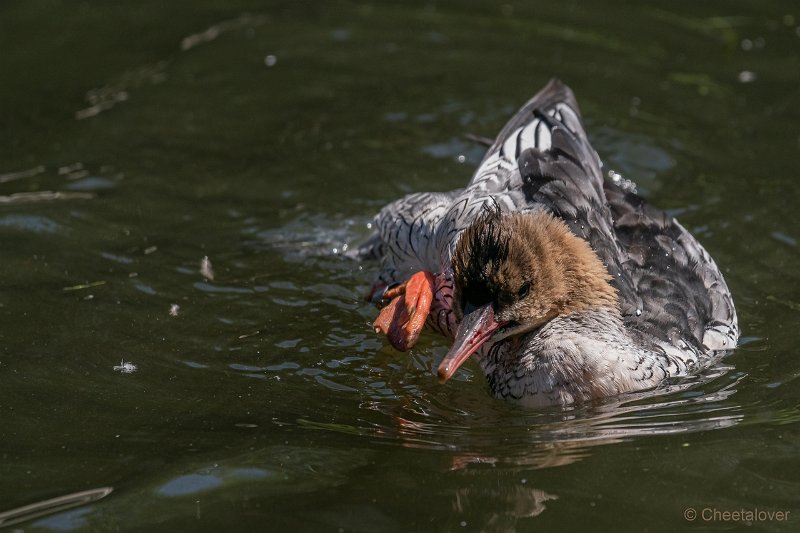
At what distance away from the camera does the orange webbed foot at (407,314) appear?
7.42m

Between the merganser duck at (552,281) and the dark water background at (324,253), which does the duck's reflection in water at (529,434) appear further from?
the merganser duck at (552,281)

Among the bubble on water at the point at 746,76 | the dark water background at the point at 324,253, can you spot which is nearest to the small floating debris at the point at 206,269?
the dark water background at the point at 324,253

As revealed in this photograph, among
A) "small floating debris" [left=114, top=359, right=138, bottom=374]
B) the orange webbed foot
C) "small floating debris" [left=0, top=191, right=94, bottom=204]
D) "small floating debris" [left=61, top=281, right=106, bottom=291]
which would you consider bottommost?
"small floating debris" [left=0, top=191, right=94, bottom=204]

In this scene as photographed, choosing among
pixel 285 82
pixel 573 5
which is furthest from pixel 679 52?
pixel 285 82

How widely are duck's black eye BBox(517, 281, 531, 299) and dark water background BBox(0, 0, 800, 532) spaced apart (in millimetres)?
702

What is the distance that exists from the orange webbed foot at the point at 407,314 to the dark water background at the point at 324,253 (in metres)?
0.28

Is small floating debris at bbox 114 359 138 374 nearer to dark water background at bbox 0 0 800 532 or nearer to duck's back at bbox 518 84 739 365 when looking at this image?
dark water background at bbox 0 0 800 532

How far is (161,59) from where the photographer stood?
12500mm

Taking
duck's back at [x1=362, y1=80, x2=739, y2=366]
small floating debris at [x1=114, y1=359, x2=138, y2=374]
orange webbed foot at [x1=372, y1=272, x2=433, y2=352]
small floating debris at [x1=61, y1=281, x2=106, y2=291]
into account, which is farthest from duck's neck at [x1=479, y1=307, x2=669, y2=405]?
small floating debris at [x1=61, y1=281, x2=106, y2=291]

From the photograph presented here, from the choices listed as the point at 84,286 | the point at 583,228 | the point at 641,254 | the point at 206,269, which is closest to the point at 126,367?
the point at 84,286

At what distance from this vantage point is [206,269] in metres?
8.84

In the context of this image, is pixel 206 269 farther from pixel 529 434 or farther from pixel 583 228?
pixel 529 434

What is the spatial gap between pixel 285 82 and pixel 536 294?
5.76 m

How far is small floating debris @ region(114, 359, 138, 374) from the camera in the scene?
282 inches
